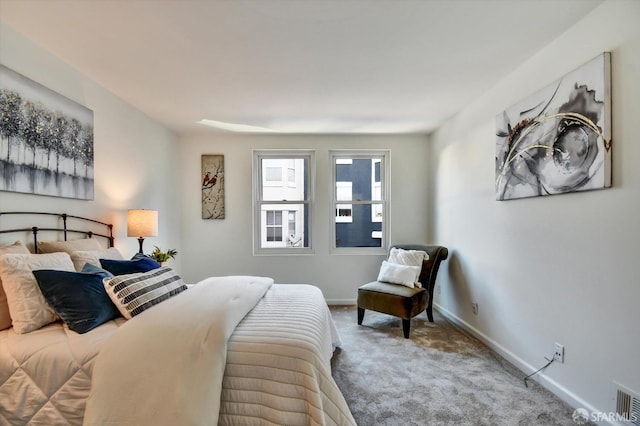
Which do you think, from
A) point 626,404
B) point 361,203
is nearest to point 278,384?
point 626,404

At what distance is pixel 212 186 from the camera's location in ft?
14.3

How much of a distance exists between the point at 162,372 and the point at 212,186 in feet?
10.7

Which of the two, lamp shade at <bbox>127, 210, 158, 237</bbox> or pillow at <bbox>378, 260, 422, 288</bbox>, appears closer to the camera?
lamp shade at <bbox>127, 210, 158, 237</bbox>

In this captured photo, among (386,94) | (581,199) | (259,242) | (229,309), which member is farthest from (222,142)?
(581,199)

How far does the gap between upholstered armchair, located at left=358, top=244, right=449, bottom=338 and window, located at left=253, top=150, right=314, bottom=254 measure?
1.31 metres

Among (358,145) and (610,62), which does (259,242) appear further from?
(610,62)

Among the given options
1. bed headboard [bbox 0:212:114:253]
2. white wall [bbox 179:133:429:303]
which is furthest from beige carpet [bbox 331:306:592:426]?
bed headboard [bbox 0:212:114:253]

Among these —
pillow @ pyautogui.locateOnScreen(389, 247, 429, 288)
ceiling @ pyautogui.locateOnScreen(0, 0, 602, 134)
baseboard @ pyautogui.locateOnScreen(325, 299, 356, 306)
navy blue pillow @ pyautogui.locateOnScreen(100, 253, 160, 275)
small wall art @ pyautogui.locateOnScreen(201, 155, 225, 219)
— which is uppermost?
ceiling @ pyautogui.locateOnScreen(0, 0, 602, 134)

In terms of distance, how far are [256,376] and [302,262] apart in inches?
115

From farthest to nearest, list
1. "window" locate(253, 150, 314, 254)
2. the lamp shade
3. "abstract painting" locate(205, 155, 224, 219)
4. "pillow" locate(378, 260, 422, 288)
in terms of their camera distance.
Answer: "window" locate(253, 150, 314, 254) → "abstract painting" locate(205, 155, 224, 219) → "pillow" locate(378, 260, 422, 288) → the lamp shade

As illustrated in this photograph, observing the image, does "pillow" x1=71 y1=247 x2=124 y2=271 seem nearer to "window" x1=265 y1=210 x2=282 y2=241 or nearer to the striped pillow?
the striped pillow

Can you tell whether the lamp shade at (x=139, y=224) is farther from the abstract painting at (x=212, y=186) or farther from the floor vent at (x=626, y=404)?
the floor vent at (x=626, y=404)

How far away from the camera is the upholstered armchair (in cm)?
314

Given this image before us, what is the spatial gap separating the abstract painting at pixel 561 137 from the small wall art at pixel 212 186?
3.37 m
